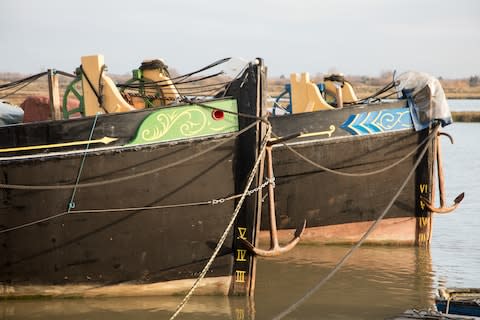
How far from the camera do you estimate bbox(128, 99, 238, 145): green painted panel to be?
899 centimetres

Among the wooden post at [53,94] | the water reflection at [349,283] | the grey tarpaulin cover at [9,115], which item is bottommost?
the water reflection at [349,283]

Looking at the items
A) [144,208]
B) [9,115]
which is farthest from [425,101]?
[9,115]

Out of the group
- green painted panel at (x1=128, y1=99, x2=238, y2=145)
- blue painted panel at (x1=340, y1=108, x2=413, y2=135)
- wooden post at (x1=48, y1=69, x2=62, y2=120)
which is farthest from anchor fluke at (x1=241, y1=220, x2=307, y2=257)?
blue painted panel at (x1=340, y1=108, x2=413, y2=135)

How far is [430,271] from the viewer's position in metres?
11.7

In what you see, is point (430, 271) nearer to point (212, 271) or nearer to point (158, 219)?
point (212, 271)

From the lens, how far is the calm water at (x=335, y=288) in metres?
9.25

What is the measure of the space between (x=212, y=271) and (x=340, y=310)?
5.53 feet

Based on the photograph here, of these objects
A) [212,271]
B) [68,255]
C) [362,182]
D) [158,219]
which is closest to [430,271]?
[362,182]

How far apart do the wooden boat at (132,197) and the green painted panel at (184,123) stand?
0.01m

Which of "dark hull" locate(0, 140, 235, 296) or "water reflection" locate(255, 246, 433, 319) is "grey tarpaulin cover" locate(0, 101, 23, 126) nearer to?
"dark hull" locate(0, 140, 235, 296)

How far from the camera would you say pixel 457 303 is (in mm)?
8359

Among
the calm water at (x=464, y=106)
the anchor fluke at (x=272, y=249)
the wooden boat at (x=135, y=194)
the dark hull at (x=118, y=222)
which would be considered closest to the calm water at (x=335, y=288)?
the wooden boat at (x=135, y=194)

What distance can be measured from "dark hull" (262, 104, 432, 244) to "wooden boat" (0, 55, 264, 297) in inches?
127

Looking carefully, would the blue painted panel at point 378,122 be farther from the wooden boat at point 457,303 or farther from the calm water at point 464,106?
the calm water at point 464,106
